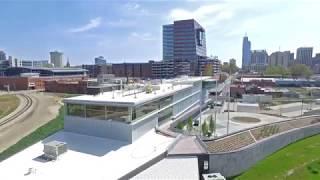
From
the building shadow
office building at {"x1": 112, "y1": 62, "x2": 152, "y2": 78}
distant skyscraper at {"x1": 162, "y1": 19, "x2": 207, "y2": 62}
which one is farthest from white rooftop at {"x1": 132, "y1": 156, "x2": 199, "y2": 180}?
distant skyscraper at {"x1": 162, "y1": 19, "x2": 207, "y2": 62}

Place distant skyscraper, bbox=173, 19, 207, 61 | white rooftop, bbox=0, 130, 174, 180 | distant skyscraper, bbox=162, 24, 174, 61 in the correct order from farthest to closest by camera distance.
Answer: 1. distant skyscraper, bbox=162, 24, 174, 61
2. distant skyscraper, bbox=173, 19, 207, 61
3. white rooftop, bbox=0, 130, 174, 180

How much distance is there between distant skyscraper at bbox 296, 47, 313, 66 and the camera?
193 m

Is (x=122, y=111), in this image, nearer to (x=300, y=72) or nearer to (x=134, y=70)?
Result: (x=134, y=70)

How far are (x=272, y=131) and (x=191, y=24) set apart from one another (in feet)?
368

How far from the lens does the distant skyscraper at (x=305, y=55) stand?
19300 centimetres

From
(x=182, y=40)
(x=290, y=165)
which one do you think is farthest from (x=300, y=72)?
(x=290, y=165)

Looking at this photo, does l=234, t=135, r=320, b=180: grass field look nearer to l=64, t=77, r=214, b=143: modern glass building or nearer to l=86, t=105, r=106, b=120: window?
l=64, t=77, r=214, b=143: modern glass building

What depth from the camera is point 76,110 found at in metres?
22.1

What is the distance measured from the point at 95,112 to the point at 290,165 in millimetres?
17733

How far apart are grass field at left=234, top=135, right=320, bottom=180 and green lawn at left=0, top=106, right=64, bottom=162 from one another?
19.3 metres

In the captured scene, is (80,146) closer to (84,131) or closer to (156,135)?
(84,131)

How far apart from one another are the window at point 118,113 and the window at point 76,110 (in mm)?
2760

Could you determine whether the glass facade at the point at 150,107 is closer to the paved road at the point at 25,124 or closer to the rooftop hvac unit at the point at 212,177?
the rooftop hvac unit at the point at 212,177

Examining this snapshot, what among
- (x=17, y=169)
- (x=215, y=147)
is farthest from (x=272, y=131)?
(x=17, y=169)
